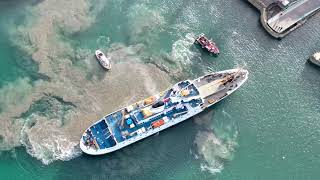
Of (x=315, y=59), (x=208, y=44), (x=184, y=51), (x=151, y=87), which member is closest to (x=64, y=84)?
(x=151, y=87)


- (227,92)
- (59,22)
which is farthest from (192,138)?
(59,22)

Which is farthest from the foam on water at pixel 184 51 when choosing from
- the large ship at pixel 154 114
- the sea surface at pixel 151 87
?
the large ship at pixel 154 114

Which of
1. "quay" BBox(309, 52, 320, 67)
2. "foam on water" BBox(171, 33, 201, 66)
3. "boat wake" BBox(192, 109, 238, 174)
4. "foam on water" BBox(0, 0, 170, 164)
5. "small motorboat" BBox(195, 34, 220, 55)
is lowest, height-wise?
"foam on water" BBox(0, 0, 170, 164)

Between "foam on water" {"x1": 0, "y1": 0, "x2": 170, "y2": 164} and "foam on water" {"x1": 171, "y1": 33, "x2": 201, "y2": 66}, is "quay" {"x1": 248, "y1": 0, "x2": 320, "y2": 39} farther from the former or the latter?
"foam on water" {"x1": 0, "y1": 0, "x2": 170, "y2": 164}

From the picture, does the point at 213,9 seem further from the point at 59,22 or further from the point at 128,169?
the point at 128,169

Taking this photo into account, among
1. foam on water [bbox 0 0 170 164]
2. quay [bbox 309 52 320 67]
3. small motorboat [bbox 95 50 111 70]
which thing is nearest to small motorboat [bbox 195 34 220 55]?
foam on water [bbox 0 0 170 164]

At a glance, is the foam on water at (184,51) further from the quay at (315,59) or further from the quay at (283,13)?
the quay at (315,59)
